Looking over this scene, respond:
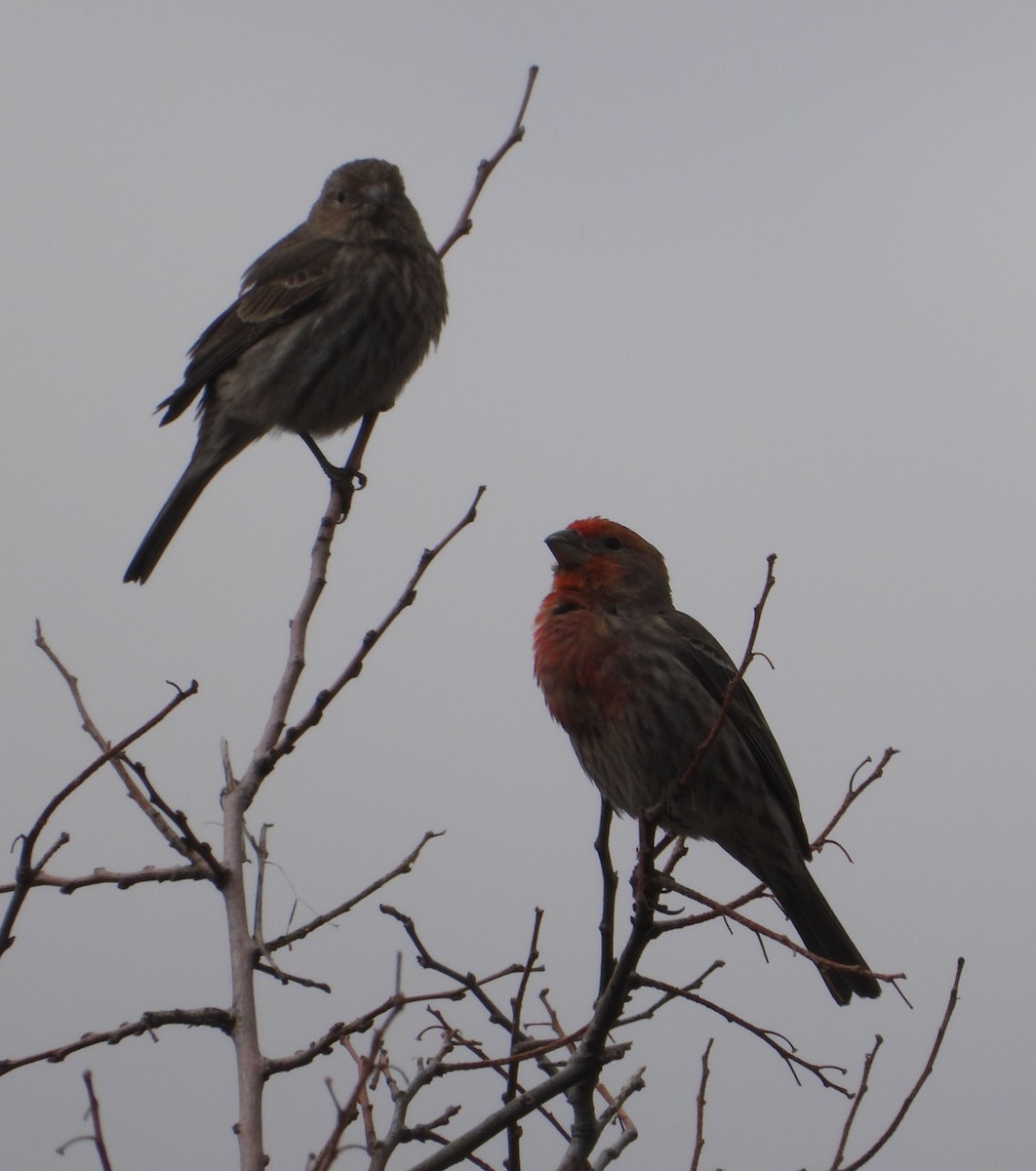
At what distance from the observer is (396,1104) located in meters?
3.64

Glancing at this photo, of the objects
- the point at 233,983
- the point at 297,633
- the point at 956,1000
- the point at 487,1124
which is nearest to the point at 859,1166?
the point at 956,1000

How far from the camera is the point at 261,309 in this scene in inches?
313

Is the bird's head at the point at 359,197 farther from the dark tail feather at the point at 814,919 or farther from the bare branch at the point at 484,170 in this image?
the dark tail feather at the point at 814,919

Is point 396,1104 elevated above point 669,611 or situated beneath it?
situated beneath

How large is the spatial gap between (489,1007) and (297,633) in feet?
3.85

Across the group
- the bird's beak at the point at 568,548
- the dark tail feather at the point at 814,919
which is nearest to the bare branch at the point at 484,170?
the bird's beak at the point at 568,548

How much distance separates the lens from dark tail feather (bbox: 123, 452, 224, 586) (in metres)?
7.45

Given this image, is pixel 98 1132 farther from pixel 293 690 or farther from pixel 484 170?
pixel 484 170

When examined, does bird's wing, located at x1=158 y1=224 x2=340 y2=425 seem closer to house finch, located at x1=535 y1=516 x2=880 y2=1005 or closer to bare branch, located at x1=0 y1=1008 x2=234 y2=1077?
house finch, located at x1=535 y1=516 x2=880 y2=1005

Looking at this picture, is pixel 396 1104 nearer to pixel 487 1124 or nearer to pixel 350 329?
pixel 487 1124

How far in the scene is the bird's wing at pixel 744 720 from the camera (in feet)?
18.8

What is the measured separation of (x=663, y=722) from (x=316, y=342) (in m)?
3.18

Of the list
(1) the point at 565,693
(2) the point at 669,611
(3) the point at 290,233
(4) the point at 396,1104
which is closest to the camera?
(4) the point at 396,1104

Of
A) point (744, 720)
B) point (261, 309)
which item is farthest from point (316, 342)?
point (744, 720)
